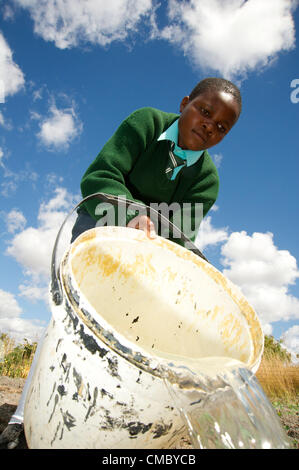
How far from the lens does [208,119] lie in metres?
1.72

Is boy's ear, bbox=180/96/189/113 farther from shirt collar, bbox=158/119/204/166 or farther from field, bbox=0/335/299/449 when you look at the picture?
field, bbox=0/335/299/449

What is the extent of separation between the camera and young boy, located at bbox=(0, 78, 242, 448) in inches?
66.4

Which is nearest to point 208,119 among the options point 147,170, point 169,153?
point 169,153

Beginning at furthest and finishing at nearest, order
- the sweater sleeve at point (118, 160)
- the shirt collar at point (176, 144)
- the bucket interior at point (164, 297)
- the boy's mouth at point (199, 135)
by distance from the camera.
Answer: the shirt collar at point (176, 144) → the boy's mouth at point (199, 135) → the sweater sleeve at point (118, 160) → the bucket interior at point (164, 297)

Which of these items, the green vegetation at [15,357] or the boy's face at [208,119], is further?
the green vegetation at [15,357]

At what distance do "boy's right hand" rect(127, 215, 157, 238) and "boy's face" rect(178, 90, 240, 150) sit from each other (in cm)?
63

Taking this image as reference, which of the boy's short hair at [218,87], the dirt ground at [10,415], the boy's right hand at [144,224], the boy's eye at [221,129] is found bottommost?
the dirt ground at [10,415]

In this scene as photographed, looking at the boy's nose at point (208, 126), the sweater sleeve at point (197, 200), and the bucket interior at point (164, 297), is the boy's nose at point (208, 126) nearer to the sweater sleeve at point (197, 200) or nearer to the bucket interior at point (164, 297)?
the sweater sleeve at point (197, 200)

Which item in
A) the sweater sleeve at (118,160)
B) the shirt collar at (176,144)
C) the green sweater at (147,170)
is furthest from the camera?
the shirt collar at (176,144)

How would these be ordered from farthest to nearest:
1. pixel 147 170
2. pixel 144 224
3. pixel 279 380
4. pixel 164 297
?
pixel 279 380, pixel 147 170, pixel 164 297, pixel 144 224

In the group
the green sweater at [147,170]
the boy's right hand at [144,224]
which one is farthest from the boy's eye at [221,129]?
the boy's right hand at [144,224]

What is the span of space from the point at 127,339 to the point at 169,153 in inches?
53.1

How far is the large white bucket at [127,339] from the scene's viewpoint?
79cm

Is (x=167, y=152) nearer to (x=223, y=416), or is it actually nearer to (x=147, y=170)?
(x=147, y=170)
